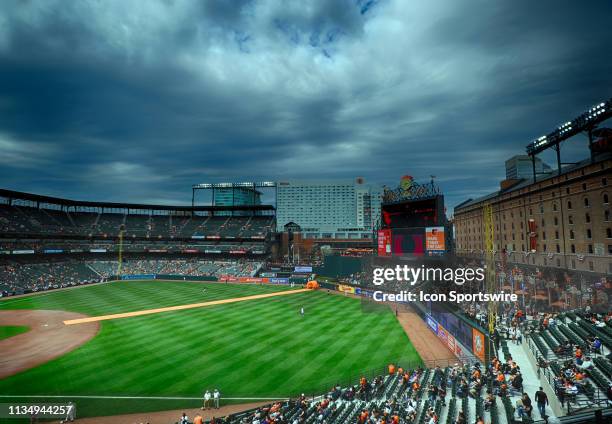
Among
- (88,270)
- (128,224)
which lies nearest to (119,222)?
(128,224)

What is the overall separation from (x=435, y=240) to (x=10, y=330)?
43.9 metres

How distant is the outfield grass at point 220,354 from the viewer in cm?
2106

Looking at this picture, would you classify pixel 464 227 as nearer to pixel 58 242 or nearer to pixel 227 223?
pixel 227 223

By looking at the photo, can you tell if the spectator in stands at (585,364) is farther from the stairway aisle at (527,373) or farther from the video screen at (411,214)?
the video screen at (411,214)

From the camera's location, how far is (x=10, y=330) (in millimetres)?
34344

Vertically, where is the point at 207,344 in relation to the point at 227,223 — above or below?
below

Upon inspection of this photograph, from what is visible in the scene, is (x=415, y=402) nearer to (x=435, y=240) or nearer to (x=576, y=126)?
(x=435, y=240)

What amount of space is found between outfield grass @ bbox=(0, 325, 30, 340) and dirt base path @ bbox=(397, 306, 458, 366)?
38336mm

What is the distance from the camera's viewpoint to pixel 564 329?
23.0m

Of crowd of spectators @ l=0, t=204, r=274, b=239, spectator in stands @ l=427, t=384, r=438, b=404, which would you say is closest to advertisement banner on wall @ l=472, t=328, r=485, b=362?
spectator in stands @ l=427, t=384, r=438, b=404

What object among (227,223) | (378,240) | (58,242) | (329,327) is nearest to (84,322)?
(329,327)

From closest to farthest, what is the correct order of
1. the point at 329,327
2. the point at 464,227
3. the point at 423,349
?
the point at 423,349 < the point at 329,327 < the point at 464,227

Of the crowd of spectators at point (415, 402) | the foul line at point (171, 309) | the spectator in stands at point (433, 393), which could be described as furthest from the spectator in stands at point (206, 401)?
the foul line at point (171, 309)

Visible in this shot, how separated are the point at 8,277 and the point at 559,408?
77445 millimetres
